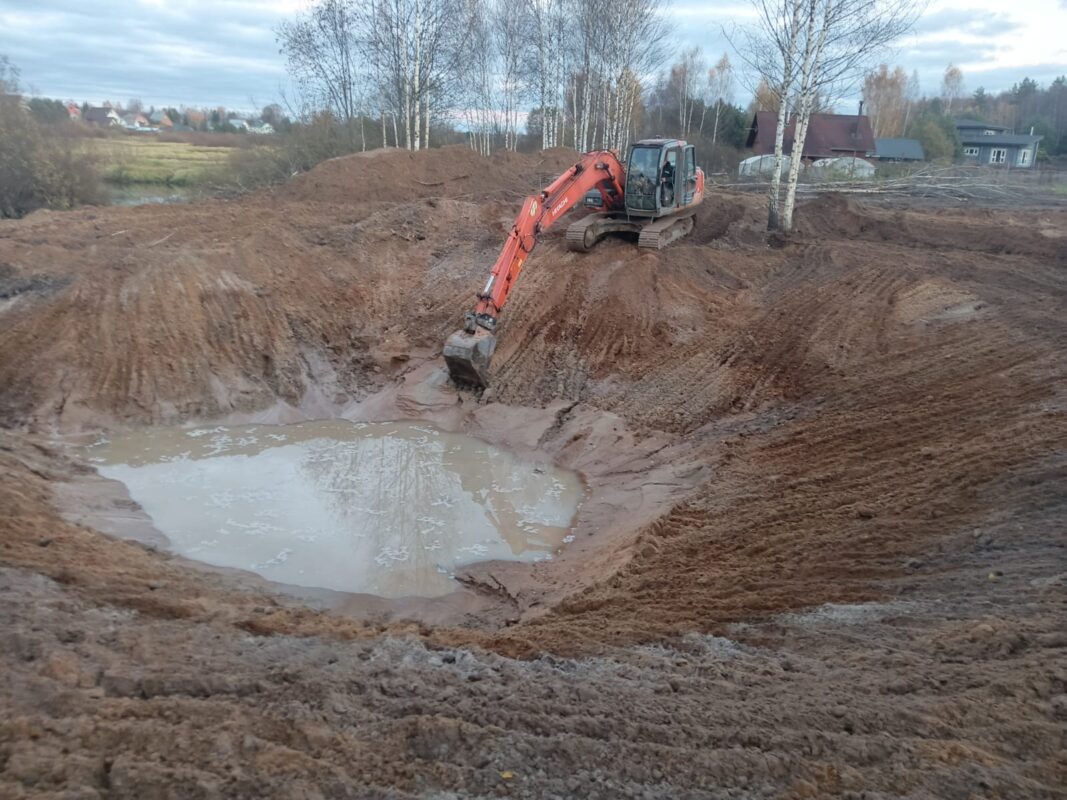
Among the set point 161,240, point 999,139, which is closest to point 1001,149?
point 999,139

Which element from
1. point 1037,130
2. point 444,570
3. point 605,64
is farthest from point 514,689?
point 1037,130

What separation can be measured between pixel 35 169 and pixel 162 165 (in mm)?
18835

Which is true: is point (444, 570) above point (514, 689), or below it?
below

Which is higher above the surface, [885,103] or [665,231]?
[885,103]

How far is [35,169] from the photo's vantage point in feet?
63.7

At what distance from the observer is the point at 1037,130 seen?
178 ft

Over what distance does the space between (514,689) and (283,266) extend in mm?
10933

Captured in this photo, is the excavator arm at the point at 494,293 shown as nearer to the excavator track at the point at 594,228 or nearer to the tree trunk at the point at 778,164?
the excavator track at the point at 594,228

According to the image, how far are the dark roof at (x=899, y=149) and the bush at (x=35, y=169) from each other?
38.6 metres

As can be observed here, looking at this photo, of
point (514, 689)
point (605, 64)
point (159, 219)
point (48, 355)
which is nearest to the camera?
point (514, 689)

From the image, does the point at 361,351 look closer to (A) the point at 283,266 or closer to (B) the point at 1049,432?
(A) the point at 283,266

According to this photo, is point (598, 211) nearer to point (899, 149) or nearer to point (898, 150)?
point (898, 150)

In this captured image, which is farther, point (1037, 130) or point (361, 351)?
point (1037, 130)

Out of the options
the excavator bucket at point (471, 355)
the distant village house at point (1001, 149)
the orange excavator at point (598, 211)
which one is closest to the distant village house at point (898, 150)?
the distant village house at point (1001, 149)
